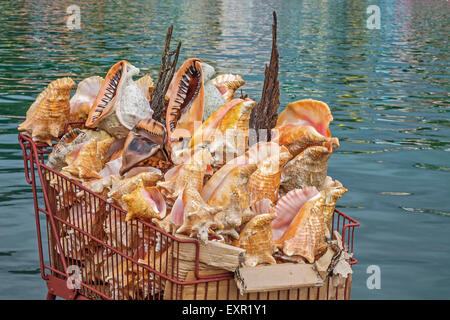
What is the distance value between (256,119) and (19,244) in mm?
2837

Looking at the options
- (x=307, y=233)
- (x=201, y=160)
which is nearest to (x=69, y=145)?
(x=201, y=160)

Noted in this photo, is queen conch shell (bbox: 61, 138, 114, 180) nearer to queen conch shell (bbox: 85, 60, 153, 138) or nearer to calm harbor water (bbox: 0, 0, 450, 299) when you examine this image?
queen conch shell (bbox: 85, 60, 153, 138)

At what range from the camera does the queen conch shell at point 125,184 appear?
126 inches

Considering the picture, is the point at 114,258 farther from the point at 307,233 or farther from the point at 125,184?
the point at 307,233

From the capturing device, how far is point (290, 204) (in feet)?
10.9

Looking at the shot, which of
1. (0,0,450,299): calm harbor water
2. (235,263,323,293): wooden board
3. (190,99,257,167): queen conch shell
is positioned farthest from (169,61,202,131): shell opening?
(0,0,450,299): calm harbor water

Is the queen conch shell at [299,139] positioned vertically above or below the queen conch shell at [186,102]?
below

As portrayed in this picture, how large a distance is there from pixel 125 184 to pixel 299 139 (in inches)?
35.6

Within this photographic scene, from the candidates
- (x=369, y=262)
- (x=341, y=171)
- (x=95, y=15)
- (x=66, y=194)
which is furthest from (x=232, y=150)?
(x=95, y=15)

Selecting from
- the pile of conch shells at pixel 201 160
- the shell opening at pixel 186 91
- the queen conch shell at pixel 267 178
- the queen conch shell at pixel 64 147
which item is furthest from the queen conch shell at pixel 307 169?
the queen conch shell at pixel 64 147

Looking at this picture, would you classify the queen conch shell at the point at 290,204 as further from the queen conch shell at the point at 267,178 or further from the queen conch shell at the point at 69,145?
the queen conch shell at the point at 69,145

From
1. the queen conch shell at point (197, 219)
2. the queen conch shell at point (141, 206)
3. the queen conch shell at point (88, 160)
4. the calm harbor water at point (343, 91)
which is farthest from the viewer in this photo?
the calm harbor water at point (343, 91)

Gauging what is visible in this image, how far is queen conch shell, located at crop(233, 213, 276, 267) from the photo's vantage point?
118 inches

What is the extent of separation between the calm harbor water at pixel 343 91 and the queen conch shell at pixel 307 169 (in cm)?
178
